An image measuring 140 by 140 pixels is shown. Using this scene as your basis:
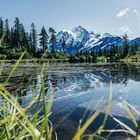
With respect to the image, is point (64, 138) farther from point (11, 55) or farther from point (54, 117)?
point (11, 55)

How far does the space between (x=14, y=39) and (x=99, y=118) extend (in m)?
92.3

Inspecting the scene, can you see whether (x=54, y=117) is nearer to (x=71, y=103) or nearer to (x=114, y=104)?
(x=71, y=103)

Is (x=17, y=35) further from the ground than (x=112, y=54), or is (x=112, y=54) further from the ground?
(x=17, y=35)

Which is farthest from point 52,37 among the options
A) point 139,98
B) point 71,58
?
point 139,98

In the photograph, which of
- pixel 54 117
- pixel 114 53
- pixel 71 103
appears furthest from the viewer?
pixel 114 53

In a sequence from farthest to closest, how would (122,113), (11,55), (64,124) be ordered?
(11,55), (122,113), (64,124)

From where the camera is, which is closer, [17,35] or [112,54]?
[17,35]

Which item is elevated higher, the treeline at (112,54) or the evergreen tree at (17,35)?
the evergreen tree at (17,35)

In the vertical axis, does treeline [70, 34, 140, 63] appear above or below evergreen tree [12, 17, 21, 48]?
below

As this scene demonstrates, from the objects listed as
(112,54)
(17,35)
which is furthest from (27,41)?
(112,54)

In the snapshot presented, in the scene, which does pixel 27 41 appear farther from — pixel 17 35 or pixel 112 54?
pixel 112 54

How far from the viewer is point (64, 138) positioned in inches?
361

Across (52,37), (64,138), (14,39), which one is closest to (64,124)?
(64,138)

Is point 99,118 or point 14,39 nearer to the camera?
point 99,118
